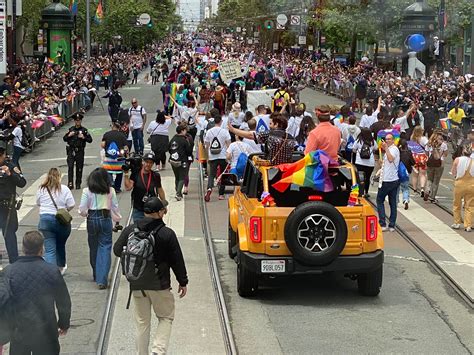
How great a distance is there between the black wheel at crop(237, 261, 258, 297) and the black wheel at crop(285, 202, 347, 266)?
2.35 ft

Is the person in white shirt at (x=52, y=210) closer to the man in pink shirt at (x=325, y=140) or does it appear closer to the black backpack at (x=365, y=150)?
the man in pink shirt at (x=325, y=140)

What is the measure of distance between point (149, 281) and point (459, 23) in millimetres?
45882

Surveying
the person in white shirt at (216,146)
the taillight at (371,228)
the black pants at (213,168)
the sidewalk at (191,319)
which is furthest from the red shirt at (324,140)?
the black pants at (213,168)

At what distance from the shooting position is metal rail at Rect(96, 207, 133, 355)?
32.2 ft

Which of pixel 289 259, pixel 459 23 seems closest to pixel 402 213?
pixel 289 259

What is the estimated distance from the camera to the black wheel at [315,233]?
10.9 metres

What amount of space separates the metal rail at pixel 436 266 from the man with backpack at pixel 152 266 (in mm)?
4461

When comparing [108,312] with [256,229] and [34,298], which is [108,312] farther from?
[34,298]

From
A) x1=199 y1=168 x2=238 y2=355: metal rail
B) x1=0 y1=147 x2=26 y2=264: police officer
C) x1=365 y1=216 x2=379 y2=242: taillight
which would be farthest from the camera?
x1=0 y1=147 x2=26 y2=264: police officer

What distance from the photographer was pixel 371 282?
1161cm

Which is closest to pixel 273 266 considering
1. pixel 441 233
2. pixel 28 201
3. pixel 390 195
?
pixel 390 195

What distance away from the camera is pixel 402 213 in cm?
1795

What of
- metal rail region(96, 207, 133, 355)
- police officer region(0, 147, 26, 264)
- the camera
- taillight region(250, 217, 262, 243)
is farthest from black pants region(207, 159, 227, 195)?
taillight region(250, 217, 262, 243)

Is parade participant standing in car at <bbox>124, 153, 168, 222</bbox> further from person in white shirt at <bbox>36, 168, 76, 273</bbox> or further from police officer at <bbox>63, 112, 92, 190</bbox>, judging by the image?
police officer at <bbox>63, 112, 92, 190</bbox>
